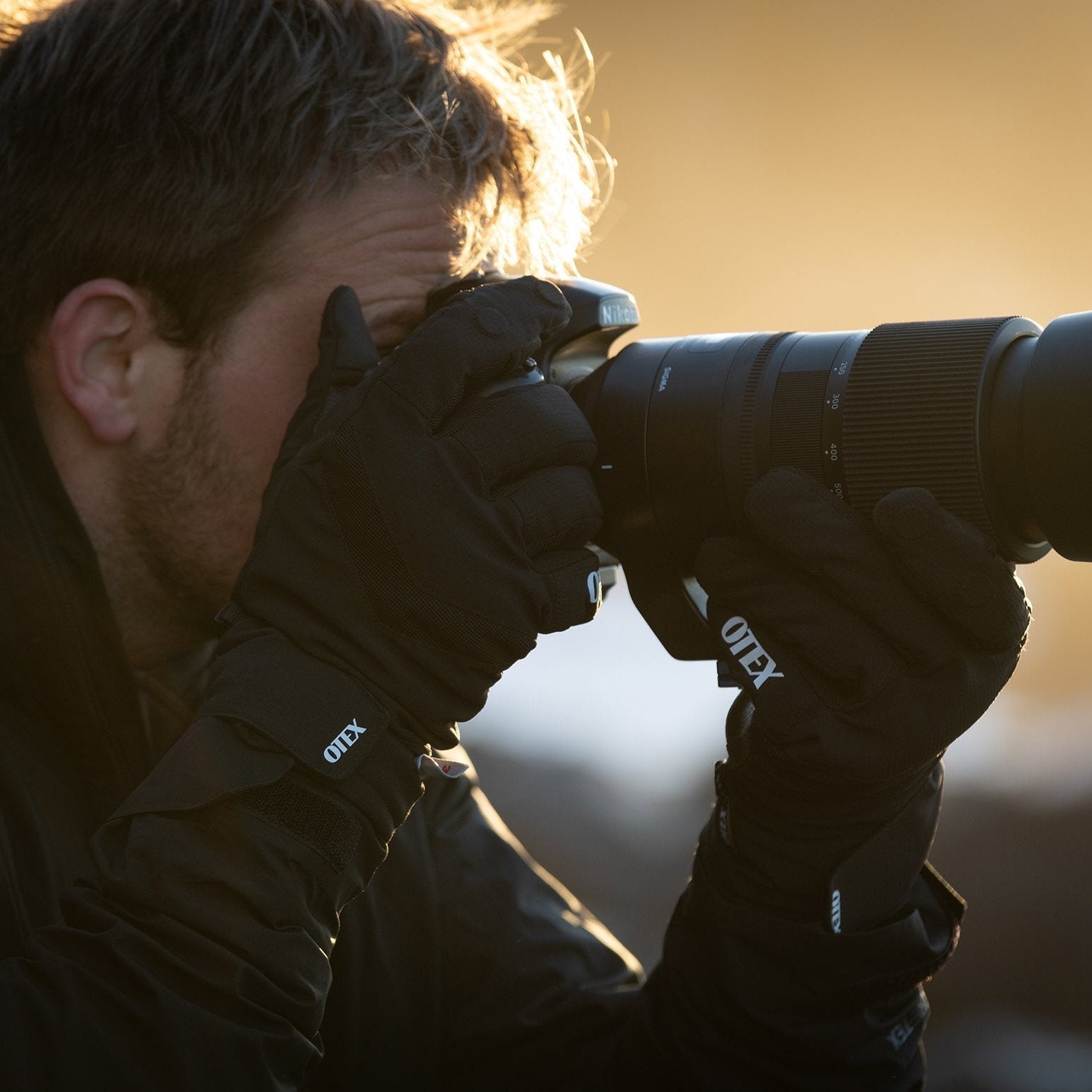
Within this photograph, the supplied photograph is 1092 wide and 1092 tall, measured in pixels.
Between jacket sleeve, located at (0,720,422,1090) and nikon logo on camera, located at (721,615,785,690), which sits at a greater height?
nikon logo on camera, located at (721,615,785,690)

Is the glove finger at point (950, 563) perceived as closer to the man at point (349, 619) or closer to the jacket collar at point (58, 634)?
the man at point (349, 619)

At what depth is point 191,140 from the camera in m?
1.57

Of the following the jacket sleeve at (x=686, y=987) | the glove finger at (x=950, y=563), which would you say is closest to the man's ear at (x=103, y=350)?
the jacket sleeve at (x=686, y=987)

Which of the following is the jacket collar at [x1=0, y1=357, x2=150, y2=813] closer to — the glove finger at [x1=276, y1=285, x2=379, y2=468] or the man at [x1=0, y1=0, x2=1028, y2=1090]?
the man at [x1=0, y1=0, x2=1028, y2=1090]

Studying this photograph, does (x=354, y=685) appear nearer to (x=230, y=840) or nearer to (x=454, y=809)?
(x=230, y=840)

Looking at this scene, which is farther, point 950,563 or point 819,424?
point 819,424

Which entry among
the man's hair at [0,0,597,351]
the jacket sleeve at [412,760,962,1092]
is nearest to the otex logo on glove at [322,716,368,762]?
the jacket sleeve at [412,760,962,1092]

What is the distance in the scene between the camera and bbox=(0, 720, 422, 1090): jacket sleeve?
3.37 ft

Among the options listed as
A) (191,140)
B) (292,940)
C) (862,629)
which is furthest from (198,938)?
(191,140)

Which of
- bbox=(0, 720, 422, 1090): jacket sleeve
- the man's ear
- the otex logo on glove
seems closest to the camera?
bbox=(0, 720, 422, 1090): jacket sleeve

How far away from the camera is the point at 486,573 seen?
119 cm

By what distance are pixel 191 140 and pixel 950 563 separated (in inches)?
40.2

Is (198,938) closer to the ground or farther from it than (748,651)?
closer to the ground

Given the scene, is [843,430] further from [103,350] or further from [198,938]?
[103,350]
